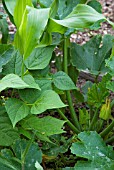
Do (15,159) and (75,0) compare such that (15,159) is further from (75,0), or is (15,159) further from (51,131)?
(75,0)

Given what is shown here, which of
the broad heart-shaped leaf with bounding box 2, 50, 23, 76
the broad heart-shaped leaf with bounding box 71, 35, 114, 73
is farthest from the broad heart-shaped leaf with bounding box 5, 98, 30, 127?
the broad heart-shaped leaf with bounding box 71, 35, 114, 73

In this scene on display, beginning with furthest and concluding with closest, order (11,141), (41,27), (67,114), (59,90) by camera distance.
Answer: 1. (67,114)
2. (59,90)
3. (11,141)
4. (41,27)

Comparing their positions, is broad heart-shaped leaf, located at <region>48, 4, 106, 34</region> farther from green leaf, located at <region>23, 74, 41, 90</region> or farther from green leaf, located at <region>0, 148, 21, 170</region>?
green leaf, located at <region>0, 148, 21, 170</region>

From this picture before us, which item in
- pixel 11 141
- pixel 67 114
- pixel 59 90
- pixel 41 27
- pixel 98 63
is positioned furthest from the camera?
pixel 67 114

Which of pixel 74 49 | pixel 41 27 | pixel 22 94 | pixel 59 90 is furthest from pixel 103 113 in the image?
pixel 41 27

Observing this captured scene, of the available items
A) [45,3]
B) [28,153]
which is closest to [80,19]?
[45,3]
